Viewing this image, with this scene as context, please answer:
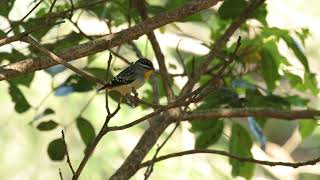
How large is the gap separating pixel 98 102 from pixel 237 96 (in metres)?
1.03

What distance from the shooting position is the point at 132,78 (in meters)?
1.60

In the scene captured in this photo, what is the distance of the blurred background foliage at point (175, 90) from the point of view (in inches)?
72.8

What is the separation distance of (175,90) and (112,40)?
139 cm

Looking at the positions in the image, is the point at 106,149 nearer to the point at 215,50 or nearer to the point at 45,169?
the point at 45,169

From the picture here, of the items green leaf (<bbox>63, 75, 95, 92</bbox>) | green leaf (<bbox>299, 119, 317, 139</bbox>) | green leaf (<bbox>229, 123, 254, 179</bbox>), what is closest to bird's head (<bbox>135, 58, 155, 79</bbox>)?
green leaf (<bbox>63, 75, 95, 92</bbox>)

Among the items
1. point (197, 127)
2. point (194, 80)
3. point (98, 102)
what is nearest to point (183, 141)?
point (98, 102)

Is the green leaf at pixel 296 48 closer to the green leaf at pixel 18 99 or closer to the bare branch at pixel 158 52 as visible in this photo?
the bare branch at pixel 158 52

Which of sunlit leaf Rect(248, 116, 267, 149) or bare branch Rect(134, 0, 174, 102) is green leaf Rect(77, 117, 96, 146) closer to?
bare branch Rect(134, 0, 174, 102)

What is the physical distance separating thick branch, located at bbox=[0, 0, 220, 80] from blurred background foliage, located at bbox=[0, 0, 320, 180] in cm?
9

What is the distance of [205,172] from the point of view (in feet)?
9.46

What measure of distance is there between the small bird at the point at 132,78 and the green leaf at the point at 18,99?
40cm

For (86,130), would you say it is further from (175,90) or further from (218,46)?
(175,90)

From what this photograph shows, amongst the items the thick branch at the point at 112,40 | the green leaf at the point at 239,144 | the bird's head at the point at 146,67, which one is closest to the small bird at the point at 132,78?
the bird's head at the point at 146,67

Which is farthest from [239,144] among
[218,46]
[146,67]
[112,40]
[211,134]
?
[112,40]
